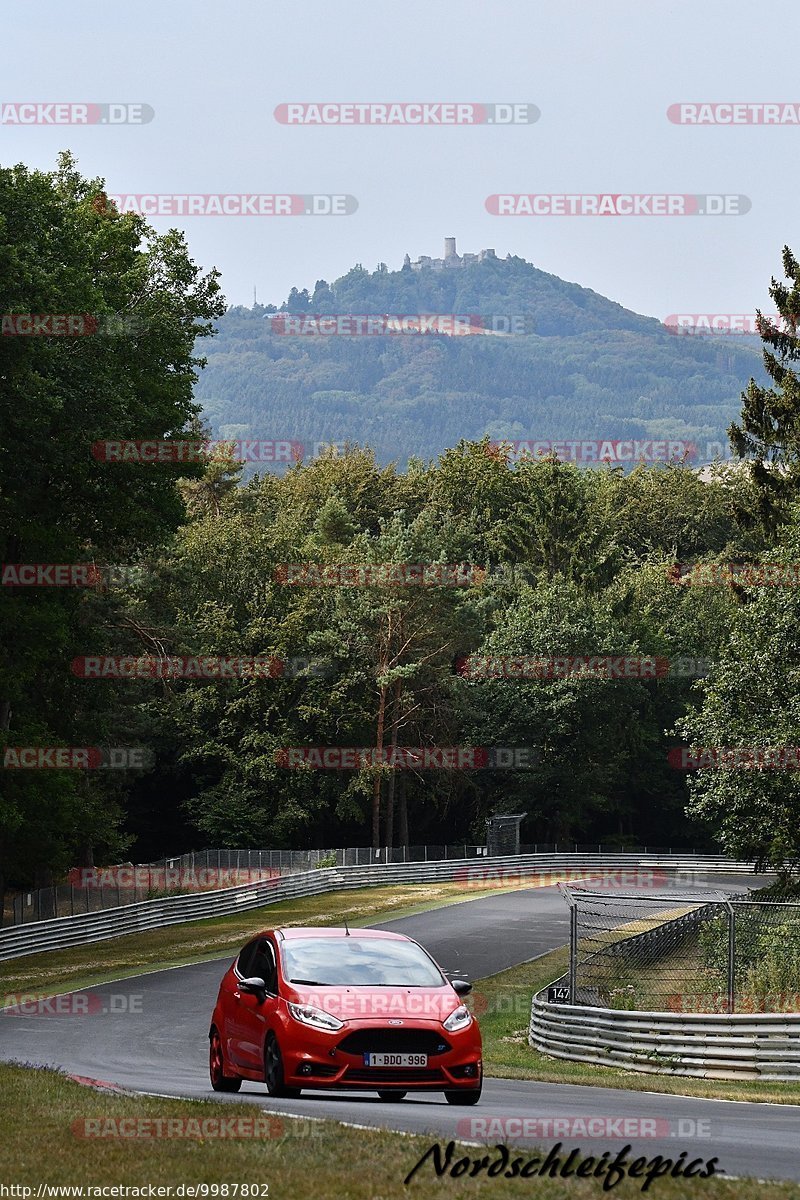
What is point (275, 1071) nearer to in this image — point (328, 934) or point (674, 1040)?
point (328, 934)

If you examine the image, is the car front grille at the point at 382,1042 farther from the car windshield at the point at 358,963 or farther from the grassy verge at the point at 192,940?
the grassy verge at the point at 192,940

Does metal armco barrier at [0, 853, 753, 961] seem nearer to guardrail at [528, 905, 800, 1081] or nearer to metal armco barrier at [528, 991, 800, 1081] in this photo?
guardrail at [528, 905, 800, 1081]

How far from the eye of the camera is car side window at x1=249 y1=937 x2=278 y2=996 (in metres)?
13.9

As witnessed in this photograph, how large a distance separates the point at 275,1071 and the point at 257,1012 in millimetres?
653

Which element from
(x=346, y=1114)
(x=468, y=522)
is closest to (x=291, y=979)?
(x=346, y=1114)

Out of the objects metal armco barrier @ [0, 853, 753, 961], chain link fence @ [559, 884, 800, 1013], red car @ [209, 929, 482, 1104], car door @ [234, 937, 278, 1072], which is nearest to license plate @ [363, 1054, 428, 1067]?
red car @ [209, 929, 482, 1104]

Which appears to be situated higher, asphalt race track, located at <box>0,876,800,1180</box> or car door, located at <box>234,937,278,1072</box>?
car door, located at <box>234,937,278,1072</box>

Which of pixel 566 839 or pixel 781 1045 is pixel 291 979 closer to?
pixel 781 1045

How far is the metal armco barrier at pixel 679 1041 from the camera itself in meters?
19.1

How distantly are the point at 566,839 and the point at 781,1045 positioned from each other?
235 ft

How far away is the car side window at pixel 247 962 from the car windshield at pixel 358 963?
0.75 metres

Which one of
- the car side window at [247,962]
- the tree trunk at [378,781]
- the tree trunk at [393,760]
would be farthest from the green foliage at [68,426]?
the tree trunk at [393,760]

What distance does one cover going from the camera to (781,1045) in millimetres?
19062

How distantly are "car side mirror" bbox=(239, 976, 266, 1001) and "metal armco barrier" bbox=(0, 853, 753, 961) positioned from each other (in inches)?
1084
